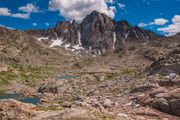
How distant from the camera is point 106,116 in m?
24.5

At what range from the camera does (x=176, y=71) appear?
53.7m

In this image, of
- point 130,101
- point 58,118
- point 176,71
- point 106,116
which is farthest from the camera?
point 176,71

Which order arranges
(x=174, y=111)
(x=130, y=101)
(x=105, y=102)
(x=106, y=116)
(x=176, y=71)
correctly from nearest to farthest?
(x=106, y=116) < (x=174, y=111) < (x=105, y=102) < (x=130, y=101) < (x=176, y=71)

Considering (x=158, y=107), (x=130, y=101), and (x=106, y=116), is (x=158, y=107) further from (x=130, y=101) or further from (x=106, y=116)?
(x=106, y=116)

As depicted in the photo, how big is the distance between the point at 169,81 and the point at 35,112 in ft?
73.0

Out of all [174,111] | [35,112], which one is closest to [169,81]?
[174,111]

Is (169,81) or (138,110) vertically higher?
(169,81)

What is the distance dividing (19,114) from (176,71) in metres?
36.2

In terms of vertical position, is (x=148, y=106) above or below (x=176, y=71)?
below

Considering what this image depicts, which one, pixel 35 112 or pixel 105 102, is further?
pixel 105 102

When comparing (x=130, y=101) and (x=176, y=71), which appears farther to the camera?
(x=176, y=71)

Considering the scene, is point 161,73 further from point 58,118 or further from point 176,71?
point 58,118

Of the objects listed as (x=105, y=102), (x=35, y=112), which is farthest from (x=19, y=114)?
(x=105, y=102)

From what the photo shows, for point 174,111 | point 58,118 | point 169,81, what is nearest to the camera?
point 58,118
